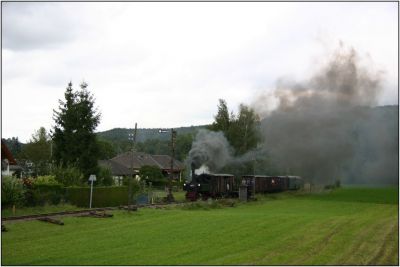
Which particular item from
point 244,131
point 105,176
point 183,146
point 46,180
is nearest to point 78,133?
point 105,176

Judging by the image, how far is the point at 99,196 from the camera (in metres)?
37.6

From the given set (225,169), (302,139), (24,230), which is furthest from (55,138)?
(24,230)

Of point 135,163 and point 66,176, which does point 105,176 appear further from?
point 135,163

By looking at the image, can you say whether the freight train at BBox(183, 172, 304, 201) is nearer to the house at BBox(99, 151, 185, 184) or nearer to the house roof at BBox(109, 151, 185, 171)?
the house at BBox(99, 151, 185, 184)

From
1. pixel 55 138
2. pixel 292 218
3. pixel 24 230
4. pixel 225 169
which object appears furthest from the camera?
pixel 225 169

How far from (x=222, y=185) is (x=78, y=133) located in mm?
16506

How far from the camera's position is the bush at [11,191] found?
29.9 meters

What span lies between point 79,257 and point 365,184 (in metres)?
24.1

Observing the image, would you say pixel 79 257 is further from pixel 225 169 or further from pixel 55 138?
pixel 225 169

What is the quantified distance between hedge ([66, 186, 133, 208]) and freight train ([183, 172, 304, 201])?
25.9 feet

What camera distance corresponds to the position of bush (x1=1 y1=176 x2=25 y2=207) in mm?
29938

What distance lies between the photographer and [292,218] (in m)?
28.7

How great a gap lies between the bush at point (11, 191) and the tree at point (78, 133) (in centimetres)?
1881

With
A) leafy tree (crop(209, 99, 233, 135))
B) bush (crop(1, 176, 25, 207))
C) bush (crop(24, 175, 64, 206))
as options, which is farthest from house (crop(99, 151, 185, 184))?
bush (crop(1, 176, 25, 207))
